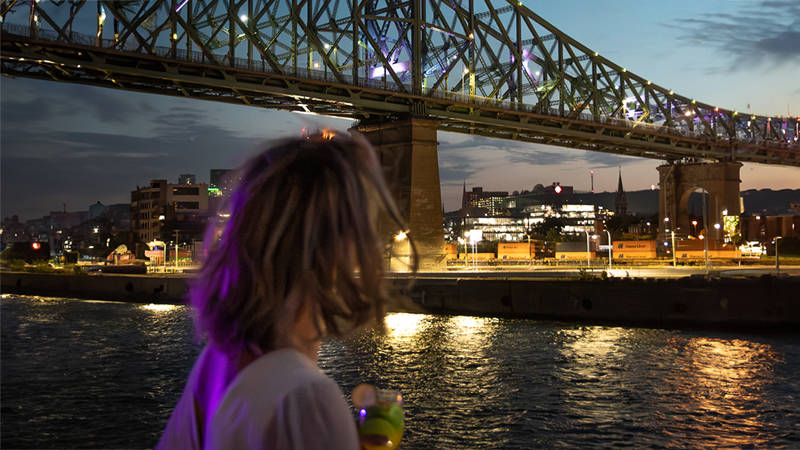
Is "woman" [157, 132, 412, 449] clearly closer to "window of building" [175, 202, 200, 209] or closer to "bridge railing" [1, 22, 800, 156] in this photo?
"bridge railing" [1, 22, 800, 156]

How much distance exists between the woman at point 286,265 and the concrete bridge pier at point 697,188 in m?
101

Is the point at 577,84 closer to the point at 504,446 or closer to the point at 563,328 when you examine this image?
the point at 563,328

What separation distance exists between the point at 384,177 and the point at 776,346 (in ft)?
96.4

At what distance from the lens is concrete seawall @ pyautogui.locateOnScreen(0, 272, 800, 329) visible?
31609 millimetres

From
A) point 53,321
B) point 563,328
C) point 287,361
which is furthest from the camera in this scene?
point 53,321

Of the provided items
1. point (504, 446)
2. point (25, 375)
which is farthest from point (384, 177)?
point (25, 375)

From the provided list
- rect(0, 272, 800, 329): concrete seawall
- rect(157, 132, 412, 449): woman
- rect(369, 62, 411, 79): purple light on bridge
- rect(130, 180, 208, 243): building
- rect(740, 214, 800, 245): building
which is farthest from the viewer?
rect(130, 180, 208, 243): building

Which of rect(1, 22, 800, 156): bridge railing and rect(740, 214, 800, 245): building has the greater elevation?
rect(1, 22, 800, 156): bridge railing

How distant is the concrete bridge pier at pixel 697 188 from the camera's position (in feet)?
326

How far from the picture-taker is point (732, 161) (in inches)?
3949

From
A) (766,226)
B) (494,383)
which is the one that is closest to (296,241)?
(494,383)

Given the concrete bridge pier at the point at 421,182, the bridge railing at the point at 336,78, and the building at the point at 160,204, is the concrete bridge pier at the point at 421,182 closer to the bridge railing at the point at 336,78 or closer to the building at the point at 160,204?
the bridge railing at the point at 336,78

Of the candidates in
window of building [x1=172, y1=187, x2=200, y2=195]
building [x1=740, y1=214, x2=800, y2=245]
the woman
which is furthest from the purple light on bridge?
window of building [x1=172, y1=187, x2=200, y2=195]

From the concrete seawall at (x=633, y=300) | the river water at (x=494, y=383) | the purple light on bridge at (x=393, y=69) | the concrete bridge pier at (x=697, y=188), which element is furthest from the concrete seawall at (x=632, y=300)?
the concrete bridge pier at (x=697, y=188)
